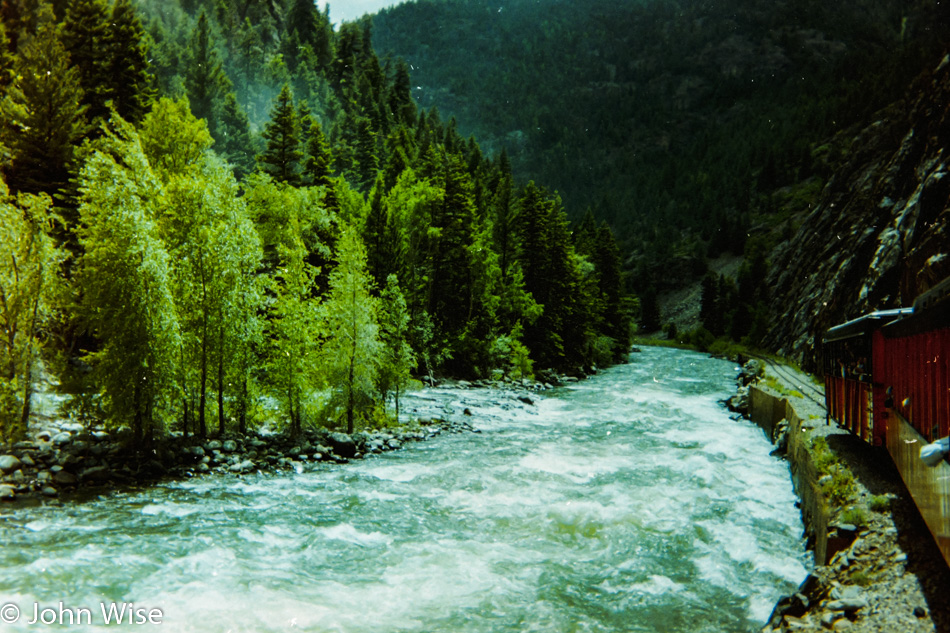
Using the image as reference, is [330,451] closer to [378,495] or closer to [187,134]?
[378,495]

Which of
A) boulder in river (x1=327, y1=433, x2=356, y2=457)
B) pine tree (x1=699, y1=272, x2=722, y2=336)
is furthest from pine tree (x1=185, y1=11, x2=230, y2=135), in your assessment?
pine tree (x1=699, y1=272, x2=722, y2=336)

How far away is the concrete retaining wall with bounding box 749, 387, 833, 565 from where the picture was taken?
1123 cm

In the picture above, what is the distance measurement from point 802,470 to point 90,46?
47.1m

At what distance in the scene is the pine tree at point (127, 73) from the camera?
3594 cm

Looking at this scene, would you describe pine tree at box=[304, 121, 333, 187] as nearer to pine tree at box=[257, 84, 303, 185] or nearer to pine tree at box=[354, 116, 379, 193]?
pine tree at box=[257, 84, 303, 185]

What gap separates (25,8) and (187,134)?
34950 mm

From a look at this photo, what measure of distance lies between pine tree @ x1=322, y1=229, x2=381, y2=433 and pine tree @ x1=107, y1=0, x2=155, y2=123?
2292 cm

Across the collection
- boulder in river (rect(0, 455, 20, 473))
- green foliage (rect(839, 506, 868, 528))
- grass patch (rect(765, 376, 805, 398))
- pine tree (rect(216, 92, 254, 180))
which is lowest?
grass patch (rect(765, 376, 805, 398))

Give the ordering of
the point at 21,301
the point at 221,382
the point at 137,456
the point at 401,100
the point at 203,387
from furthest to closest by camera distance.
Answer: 1. the point at 401,100
2. the point at 221,382
3. the point at 203,387
4. the point at 137,456
5. the point at 21,301

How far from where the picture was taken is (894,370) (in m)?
11.5

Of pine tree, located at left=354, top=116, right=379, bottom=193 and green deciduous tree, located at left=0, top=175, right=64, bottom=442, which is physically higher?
pine tree, located at left=354, top=116, right=379, bottom=193

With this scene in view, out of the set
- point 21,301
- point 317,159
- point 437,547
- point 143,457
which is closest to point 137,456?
point 143,457

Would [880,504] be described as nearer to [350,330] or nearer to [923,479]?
[923,479]

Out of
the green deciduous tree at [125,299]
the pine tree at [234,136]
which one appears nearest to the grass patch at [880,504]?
the green deciduous tree at [125,299]
